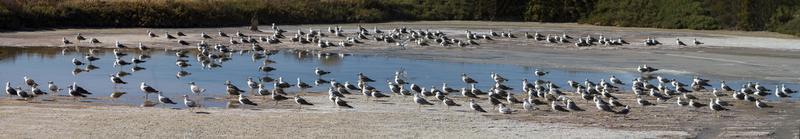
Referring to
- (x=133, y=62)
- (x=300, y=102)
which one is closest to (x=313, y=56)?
(x=133, y=62)

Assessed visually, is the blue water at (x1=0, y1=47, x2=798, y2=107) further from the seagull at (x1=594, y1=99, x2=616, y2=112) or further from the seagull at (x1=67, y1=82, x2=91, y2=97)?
the seagull at (x1=594, y1=99, x2=616, y2=112)

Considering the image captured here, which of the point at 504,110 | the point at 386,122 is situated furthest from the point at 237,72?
the point at 386,122

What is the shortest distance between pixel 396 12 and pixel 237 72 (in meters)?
30.7

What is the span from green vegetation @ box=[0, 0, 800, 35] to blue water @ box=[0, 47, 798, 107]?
10.3 metres

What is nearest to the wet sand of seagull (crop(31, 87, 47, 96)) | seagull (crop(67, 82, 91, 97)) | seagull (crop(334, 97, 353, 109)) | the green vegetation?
seagull (crop(334, 97, 353, 109))

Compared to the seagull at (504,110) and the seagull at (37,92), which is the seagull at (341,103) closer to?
the seagull at (504,110)

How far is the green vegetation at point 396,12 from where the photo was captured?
48594mm

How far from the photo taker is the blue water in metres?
25.9

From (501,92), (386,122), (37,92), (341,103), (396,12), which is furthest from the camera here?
(396,12)

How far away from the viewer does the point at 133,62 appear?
3198cm

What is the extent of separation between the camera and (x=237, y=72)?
30.7m

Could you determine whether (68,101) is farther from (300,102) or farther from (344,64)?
(344,64)

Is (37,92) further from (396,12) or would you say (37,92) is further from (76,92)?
(396,12)

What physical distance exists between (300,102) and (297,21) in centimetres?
3467
